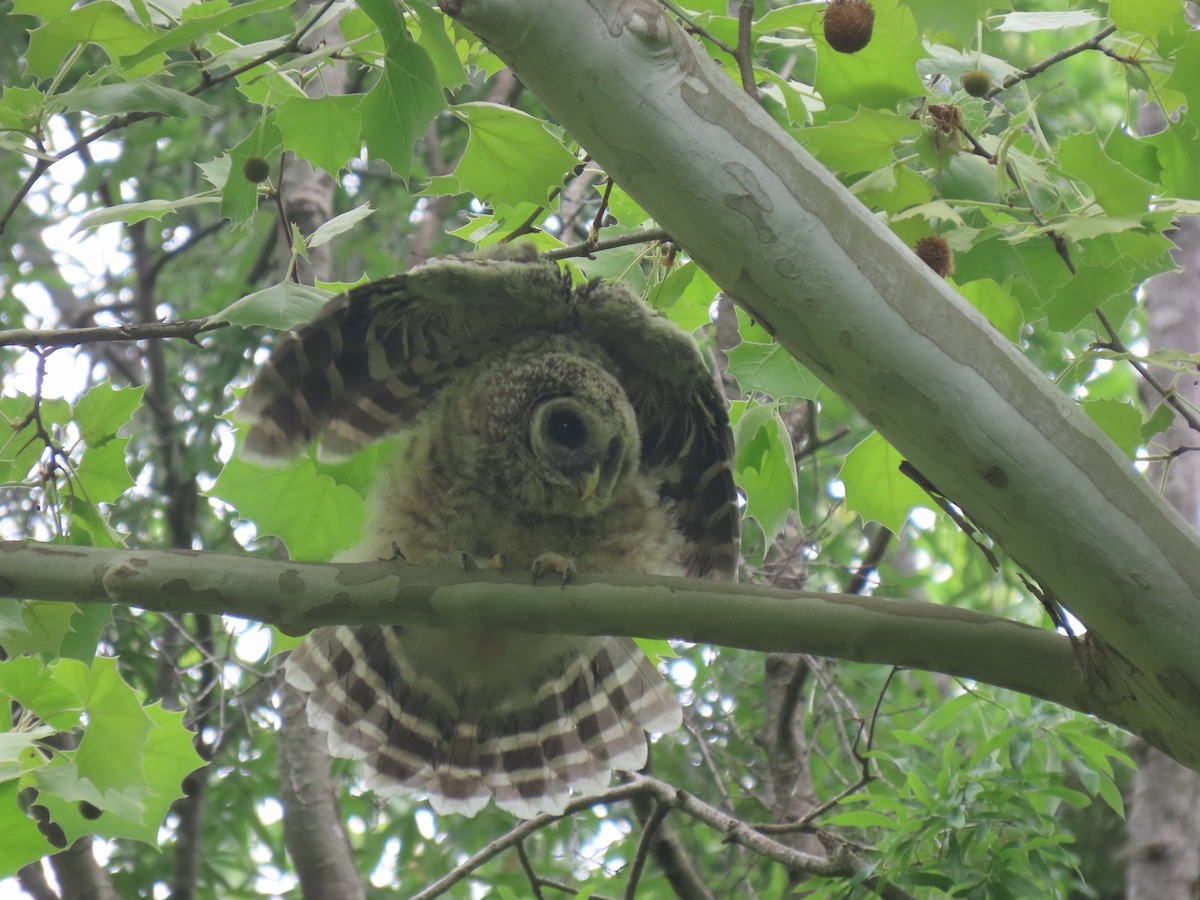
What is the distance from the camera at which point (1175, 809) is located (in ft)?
10.8

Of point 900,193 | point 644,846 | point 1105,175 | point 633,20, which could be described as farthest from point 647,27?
point 644,846

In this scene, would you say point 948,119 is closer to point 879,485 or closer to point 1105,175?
point 1105,175

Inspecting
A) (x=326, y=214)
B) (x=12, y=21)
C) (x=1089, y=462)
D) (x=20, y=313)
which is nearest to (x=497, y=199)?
(x=1089, y=462)

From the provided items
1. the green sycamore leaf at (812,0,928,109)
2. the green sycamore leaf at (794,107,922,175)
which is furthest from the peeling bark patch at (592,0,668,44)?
the green sycamore leaf at (812,0,928,109)

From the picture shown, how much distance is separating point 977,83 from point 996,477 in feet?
2.63

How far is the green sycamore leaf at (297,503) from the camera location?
95.7 inches

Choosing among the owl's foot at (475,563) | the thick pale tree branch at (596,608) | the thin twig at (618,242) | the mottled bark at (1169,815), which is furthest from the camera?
the mottled bark at (1169,815)

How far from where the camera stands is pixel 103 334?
7.01ft

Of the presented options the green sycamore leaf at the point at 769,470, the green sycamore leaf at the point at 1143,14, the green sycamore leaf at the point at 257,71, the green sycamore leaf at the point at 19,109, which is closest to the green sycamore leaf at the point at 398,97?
the green sycamore leaf at the point at 257,71

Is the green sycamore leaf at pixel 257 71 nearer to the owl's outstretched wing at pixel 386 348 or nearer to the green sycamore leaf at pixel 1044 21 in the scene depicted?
the owl's outstretched wing at pixel 386 348

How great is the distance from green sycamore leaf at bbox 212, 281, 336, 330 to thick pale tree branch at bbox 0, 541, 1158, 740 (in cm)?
44

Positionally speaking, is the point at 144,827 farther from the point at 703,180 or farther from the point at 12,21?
the point at 12,21

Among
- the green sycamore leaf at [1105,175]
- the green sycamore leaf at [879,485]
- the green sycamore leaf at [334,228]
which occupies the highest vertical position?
the green sycamore leaf at [334,228]

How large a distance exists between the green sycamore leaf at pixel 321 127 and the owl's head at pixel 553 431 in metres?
0.76
